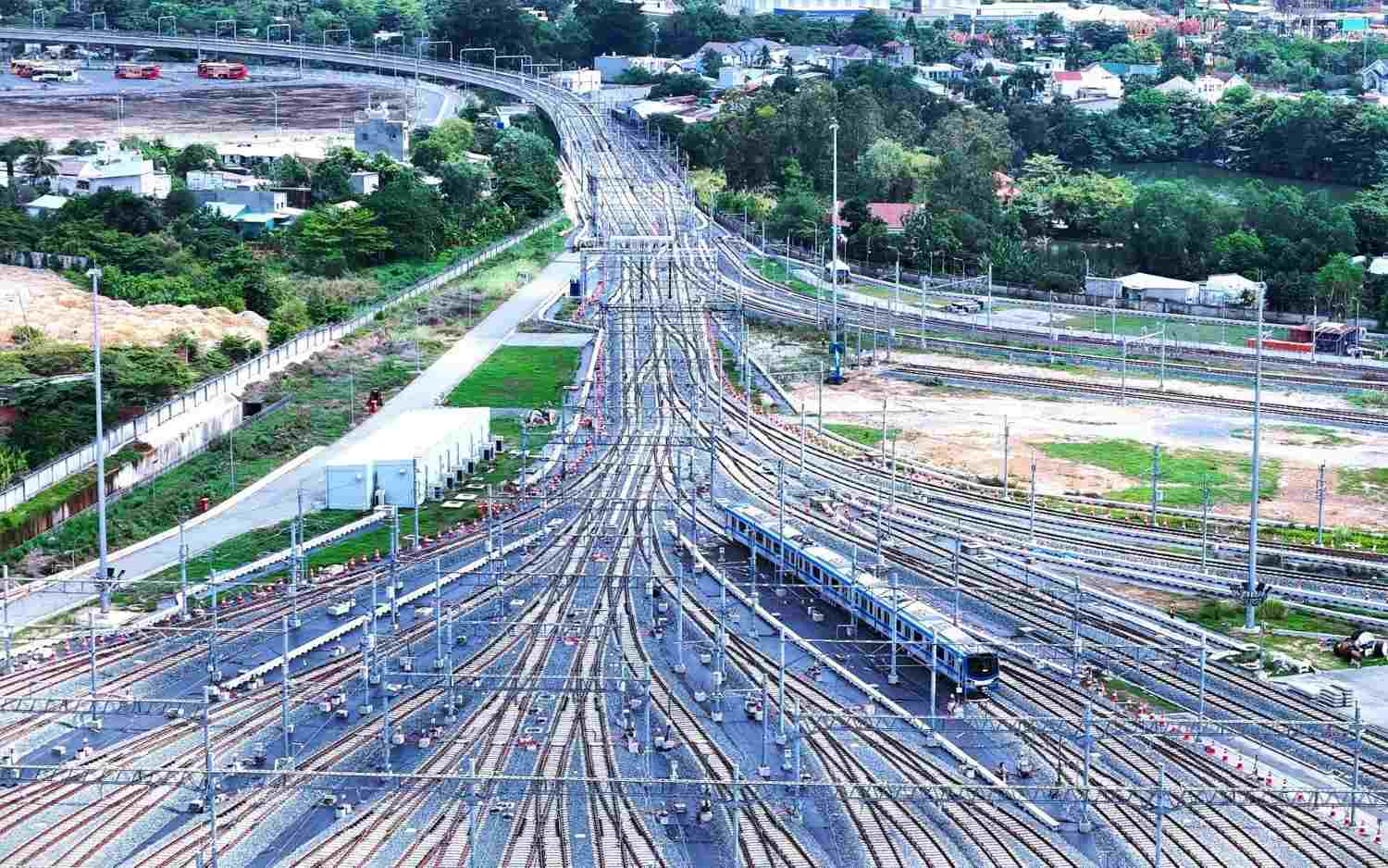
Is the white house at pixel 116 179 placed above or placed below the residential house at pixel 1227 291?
above

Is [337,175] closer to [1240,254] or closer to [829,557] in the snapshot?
[1240,254]

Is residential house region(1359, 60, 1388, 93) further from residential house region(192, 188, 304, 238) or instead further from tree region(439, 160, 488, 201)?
residential house region(192, 188, 304, 238)

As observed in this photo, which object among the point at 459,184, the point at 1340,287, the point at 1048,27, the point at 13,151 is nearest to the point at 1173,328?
the point at 1340,287

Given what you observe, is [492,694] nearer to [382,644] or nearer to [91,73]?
[382,644]

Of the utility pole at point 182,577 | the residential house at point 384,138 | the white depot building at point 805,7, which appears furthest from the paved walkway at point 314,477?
the white depot building at point 805,7

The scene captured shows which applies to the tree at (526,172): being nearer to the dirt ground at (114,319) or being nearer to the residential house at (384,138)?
the residential house at (384,138)

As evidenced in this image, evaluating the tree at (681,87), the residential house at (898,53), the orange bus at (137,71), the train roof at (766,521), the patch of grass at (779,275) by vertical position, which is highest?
the residential house at (898,53)

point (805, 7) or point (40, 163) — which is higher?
point (805, 7)
